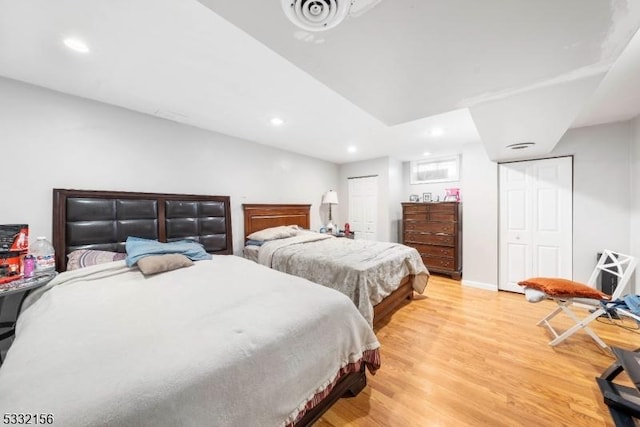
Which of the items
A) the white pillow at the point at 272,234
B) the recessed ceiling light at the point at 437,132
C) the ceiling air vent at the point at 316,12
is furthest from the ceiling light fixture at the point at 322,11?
the white pillow at the point at 272,234

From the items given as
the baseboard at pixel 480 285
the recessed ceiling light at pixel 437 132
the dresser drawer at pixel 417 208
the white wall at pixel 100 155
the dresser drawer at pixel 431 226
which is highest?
the recessed ceiling light at pixel 437 132

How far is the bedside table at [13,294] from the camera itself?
152cm

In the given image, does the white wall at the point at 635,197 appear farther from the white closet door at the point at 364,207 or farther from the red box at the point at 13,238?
the red box at the point at 13,238

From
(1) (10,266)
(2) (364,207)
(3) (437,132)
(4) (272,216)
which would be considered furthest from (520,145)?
(1) (10,266)

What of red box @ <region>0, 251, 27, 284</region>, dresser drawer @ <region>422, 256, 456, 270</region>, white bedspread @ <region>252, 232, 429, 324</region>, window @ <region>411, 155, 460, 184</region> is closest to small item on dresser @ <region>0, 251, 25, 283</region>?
red box @ <region>0, 251, 27, 284</region>

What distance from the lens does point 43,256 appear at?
1.89m

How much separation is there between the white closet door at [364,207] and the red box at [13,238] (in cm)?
477

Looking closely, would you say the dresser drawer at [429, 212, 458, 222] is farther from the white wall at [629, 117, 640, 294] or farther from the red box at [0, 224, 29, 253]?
the red box at [0, 224, 29, 253]

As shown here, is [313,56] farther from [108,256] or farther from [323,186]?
[323,186]

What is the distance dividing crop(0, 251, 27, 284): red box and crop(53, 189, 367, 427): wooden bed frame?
0.40 metres

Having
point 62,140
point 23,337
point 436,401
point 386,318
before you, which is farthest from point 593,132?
point 62,140

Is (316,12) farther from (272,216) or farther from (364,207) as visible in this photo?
(364,207)

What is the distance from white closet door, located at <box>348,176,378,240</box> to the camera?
5082 mm

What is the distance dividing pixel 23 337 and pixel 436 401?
7.87 feet
